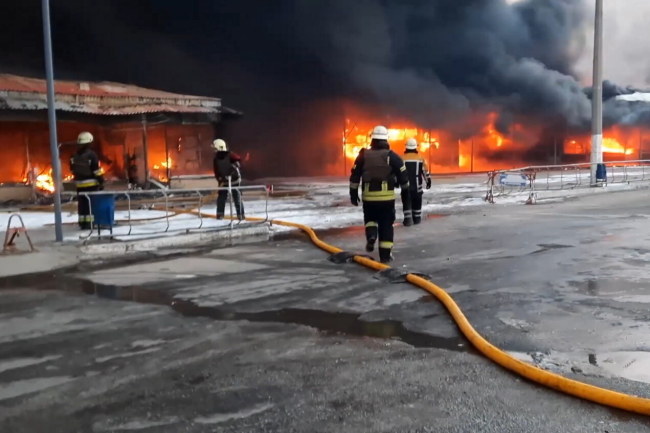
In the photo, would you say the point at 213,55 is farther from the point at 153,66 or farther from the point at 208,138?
the point at 208,138

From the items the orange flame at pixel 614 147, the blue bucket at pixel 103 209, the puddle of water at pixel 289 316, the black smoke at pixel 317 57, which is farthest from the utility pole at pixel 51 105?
the orange flame at pixel 614 147

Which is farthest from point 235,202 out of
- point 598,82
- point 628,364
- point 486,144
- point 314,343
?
point 486,144

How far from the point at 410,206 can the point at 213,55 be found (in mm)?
19099

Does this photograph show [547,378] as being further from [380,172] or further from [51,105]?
[51,105]

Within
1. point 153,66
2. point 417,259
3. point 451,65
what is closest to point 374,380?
point 417,259

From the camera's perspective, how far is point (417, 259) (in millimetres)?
7926

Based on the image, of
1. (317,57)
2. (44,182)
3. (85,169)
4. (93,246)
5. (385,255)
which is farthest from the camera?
(317,57)

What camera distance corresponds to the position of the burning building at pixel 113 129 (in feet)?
56.3

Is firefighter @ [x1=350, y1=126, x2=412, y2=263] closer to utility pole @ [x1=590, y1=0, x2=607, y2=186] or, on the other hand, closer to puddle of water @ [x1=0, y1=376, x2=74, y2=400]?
puddle of water @ [x1=0, y1=376, x2=74, y2=400]

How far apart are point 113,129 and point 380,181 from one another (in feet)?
48.7

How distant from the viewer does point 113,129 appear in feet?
64.5

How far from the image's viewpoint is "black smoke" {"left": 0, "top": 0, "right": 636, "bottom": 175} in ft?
79.7

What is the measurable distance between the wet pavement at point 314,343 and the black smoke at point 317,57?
19135 mm

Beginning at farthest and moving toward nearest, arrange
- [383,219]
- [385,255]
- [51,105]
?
→ [51,105], [385,255], [383,219]
